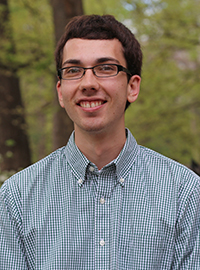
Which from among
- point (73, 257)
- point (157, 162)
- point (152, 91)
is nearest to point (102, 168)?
point (157, 162)

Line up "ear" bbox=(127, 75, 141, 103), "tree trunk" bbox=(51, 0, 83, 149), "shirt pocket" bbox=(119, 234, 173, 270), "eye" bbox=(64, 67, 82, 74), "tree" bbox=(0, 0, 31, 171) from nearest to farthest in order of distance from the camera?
"shirt pocket" bbox=(119, 234, 173, 270) → "eye" bbox=(64, 67, 82, 74) → "ear" bbox=(127, 75, 141, 103) → "tree trunk" bbox=(51, 0, 83, 149) → "tree" bbox=(0, 0, 31, 171)

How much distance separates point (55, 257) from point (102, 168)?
0.60 metres

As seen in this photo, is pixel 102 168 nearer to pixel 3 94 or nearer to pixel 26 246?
pixel 26 246

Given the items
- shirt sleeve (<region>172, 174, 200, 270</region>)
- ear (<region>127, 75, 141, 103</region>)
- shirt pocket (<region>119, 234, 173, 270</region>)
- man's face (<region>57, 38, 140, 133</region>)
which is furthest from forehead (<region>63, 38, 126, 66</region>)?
shirt pocket (<region>119, 234, 173, 270</region>)

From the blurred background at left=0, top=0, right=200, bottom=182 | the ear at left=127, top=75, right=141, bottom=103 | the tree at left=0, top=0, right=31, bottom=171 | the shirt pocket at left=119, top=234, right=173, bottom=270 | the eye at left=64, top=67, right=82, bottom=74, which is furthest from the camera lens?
the tree at left=0, top=0, right=31, bottom=171

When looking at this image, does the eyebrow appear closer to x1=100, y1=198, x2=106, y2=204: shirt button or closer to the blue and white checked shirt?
the blue and white checked shirt

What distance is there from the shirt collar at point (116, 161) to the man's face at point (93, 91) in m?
0.15

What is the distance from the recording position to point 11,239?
2297 mm

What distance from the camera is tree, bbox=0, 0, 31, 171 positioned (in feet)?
27.9

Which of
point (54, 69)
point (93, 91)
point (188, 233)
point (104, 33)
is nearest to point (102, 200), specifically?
point (188, 233)

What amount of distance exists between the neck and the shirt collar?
1.8 inches

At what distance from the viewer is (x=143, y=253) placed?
7.40 ft

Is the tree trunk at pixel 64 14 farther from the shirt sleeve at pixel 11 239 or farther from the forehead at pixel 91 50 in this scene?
the shirt sleeve at pixel 11 239

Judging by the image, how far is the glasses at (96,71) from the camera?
2.33m
